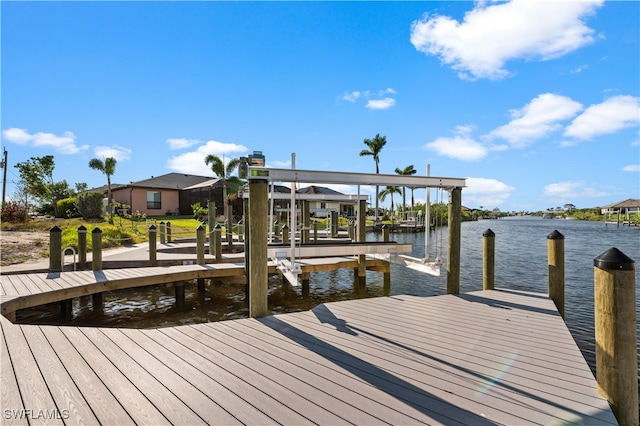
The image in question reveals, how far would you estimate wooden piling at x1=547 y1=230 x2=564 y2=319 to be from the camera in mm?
5758

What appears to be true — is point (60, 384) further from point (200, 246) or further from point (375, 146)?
point (375, 146)

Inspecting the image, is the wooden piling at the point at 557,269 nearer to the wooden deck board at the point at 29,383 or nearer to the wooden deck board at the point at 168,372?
the wooden deck board at the point at 168,372

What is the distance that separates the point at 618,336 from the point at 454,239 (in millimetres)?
3561

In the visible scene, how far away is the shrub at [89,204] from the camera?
24.8 meters

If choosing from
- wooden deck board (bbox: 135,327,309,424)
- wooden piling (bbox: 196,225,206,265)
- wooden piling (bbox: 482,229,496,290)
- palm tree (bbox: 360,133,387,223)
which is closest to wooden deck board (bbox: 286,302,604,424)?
wooden deck board (bbox: 135,327,309,424)

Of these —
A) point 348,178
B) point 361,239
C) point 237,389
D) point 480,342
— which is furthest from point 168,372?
point 361,239

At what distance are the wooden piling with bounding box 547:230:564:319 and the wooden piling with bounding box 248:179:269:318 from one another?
5106 mm

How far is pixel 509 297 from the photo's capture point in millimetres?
6195

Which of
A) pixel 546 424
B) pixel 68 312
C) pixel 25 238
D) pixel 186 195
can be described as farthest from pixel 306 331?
pixel 186 195

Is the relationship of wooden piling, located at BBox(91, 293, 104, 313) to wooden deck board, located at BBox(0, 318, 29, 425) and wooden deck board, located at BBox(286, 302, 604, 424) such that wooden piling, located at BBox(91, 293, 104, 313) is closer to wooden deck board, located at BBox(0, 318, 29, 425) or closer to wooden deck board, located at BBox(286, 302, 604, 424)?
wooden deck board, located at BBox(0, 318, 29, 425)

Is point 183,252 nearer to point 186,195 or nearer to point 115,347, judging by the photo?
point 115,347

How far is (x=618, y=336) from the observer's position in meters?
2.82

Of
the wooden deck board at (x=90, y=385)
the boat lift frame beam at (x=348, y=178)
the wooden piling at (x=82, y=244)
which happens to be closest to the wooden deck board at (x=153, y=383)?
the wooden deck board at (x=90, y=385)

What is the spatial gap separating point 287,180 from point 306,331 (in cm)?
232
